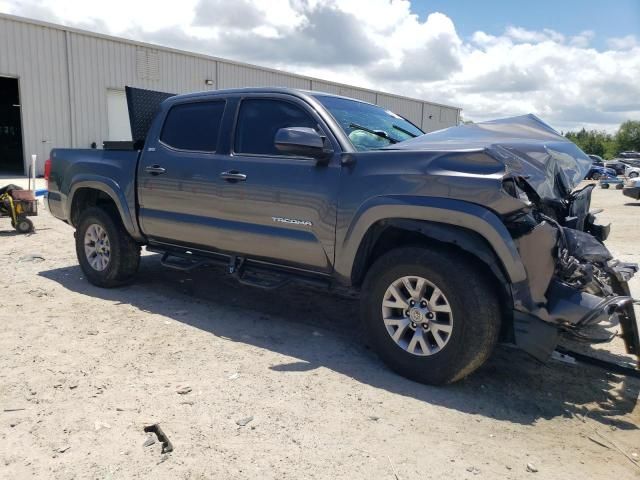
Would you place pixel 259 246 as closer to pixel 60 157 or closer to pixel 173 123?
pixel 173 123

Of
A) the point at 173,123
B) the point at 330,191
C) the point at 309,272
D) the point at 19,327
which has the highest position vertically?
the point at 173,123

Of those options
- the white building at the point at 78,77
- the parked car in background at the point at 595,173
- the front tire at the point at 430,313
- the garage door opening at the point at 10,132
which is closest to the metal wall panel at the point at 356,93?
the white building at the point at 78,77

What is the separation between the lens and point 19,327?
4570 mm

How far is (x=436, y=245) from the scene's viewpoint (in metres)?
3.71

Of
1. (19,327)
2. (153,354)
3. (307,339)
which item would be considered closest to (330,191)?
(307,339)

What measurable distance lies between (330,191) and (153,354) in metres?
1.81

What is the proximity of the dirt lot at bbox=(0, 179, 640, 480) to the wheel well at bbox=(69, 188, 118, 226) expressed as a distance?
1274 mm

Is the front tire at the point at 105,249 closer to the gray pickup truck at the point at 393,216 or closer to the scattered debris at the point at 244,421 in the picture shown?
the gray pickup truck at the point at 393,216

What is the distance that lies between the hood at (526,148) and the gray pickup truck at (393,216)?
0.06 ft

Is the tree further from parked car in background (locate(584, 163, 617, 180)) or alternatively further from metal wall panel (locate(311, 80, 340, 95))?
metal wall panel (locate(311, 80, 340, 95))

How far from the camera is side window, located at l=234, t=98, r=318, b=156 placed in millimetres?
4418

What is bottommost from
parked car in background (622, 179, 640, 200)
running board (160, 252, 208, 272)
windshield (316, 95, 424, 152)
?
running board (160, 252, 208, 272)

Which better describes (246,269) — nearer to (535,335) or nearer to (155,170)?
(155,170)

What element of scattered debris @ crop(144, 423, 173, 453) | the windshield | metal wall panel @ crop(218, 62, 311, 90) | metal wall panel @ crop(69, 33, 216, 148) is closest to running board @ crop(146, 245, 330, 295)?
the windshield
